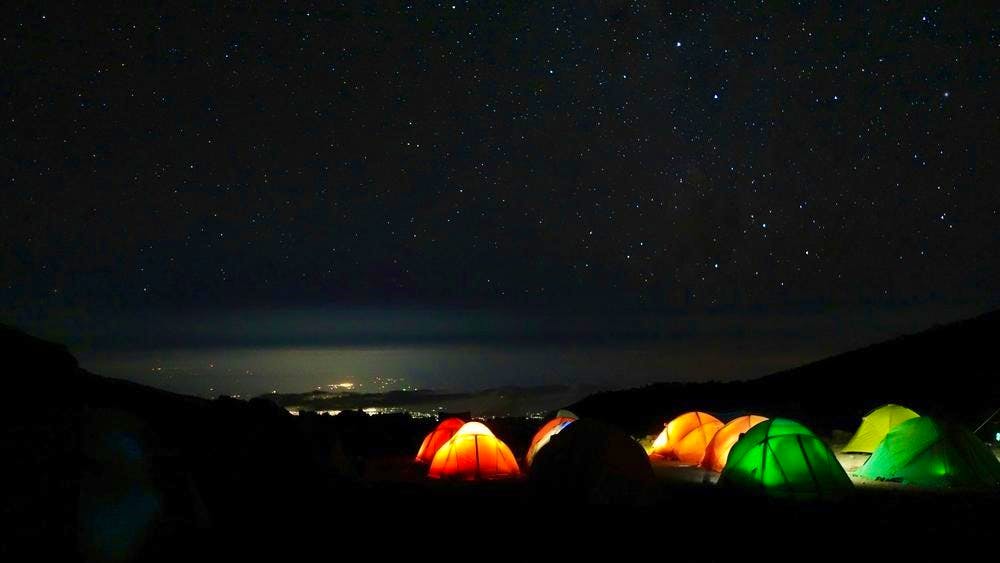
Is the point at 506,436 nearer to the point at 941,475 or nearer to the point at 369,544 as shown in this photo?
the point at 941,475

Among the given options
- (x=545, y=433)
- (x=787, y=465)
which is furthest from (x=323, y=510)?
(x=787, y=465)

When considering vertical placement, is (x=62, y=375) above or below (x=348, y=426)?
above

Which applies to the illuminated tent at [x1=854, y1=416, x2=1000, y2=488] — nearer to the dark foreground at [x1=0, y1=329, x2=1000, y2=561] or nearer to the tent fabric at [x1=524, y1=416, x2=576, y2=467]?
the dark foreground at [x1=0, y1=329, x2=1000, y2=561]

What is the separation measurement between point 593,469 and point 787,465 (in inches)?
157

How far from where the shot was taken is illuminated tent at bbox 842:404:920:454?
21.0 m

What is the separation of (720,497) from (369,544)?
7.45 m

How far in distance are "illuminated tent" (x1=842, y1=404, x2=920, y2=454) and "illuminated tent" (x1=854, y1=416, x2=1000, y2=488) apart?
3998mm

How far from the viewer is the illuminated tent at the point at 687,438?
22.5m

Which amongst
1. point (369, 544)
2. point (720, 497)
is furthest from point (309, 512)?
point (720, 497)

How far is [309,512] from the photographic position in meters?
14.3

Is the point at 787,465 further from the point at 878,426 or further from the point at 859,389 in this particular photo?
the point at 859,389

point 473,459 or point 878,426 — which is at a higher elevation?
point 878,426

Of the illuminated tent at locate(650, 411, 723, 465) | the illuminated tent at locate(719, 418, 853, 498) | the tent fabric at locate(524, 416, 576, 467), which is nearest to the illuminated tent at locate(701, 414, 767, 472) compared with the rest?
the illuminated tent at locate(650, 411, 723, 465)

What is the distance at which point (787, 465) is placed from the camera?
49.6ft
